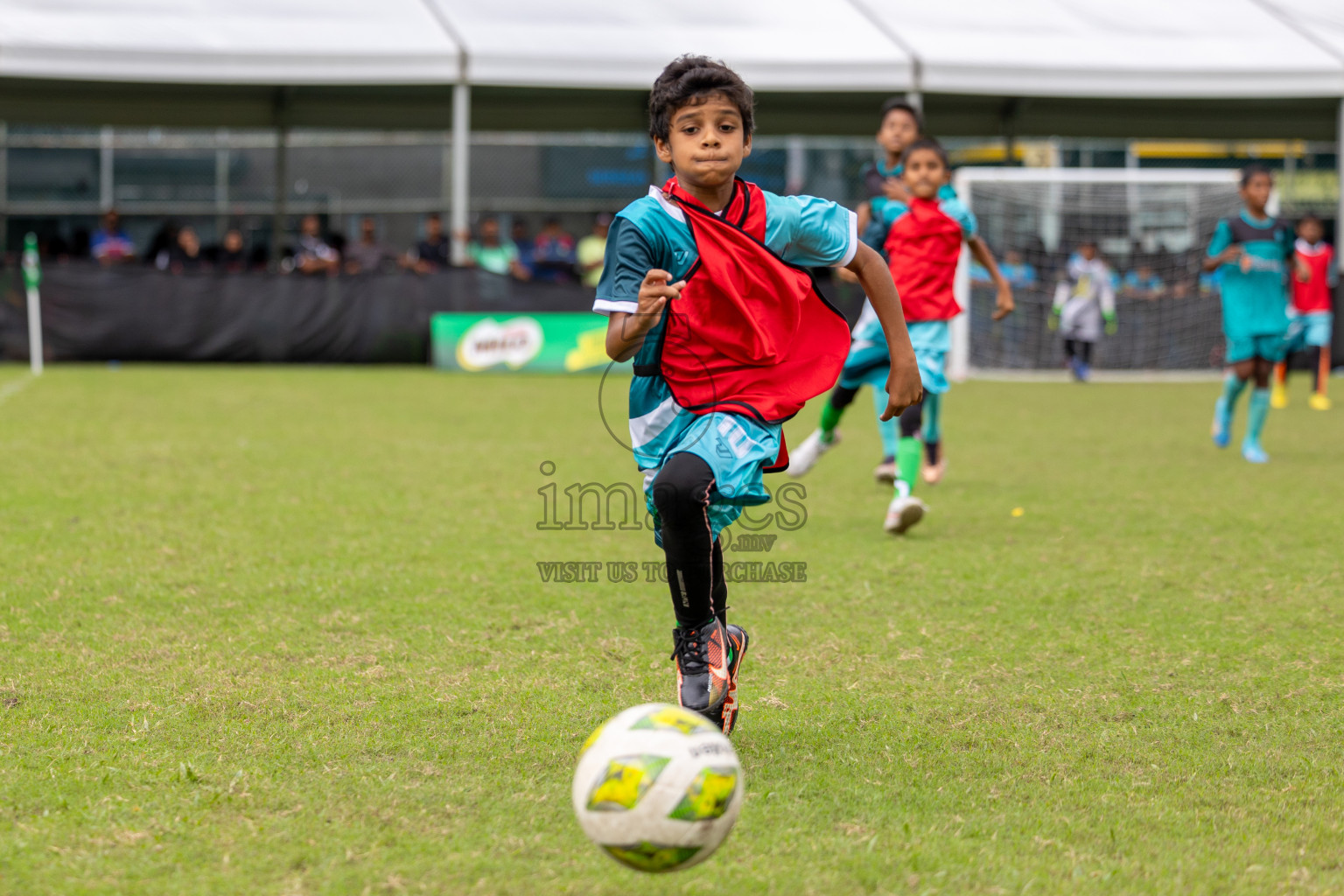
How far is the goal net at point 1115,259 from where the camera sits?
64.8 feet

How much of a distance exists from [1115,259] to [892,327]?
18.0 meters

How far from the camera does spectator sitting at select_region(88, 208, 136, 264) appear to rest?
19.8 meters

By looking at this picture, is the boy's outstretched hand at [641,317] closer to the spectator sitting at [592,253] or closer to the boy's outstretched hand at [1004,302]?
the boy's outstretched hand at [1004,302]

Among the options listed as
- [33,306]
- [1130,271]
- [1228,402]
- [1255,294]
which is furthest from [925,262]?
[1130,271]

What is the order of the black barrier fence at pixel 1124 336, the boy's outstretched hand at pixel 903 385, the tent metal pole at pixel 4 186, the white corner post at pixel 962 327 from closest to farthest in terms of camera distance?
the boy's outstretched hand at pixel 903 385, the white corner post at pixel 962 327, the black barrier fence at pixel 1124 336, the tent metal pole at pixel 4 186

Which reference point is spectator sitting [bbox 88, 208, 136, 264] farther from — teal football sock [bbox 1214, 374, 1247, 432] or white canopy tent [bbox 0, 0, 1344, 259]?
teal football sock [bbox 1214, 374, 1247, 432]

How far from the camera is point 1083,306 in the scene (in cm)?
1908

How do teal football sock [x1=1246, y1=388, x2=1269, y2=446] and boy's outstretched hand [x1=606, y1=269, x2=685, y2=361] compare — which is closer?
boy's outstretched hand [x1=606, y1=269, x2=685, y2=361]

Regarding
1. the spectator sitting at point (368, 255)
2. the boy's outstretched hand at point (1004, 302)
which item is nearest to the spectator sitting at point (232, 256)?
the spectator sitting at point (368, 255)

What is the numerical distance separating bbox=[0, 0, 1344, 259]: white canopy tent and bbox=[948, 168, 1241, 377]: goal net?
4.56ft

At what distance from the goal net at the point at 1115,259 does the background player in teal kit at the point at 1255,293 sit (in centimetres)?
982

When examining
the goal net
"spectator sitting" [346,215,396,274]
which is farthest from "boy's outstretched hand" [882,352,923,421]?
"spectator sitting" [346,215,396,274]

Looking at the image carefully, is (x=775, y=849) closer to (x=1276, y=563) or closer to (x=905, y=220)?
(x=1276, y=563)

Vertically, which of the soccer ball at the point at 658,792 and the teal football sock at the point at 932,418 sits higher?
the teal football sock at the point at 932,418
